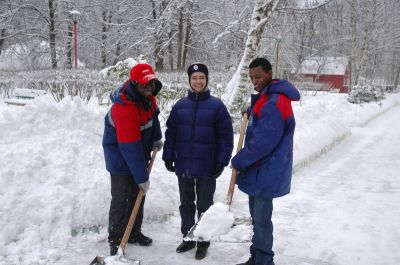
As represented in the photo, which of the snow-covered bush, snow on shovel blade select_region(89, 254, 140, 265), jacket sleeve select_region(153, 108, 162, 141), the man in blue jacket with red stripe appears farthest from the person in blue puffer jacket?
the snow-covered bush

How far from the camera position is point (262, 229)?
347 centimetres

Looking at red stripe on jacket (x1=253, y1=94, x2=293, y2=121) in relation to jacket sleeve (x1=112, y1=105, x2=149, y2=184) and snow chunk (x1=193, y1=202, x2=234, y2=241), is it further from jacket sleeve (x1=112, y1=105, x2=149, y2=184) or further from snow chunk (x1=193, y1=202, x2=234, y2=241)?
jacket sleeve (x1=112, y1=105, x2=149, y2=184)

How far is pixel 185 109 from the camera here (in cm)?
389

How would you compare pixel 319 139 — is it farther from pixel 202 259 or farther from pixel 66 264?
pixel 66 264

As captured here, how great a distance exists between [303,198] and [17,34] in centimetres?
2267

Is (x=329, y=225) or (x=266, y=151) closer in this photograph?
(x=266, y=151)

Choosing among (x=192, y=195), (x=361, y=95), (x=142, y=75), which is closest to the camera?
(x=142, y=75)

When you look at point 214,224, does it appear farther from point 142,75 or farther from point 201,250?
point 142,75

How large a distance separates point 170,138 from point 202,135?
14.7 inches

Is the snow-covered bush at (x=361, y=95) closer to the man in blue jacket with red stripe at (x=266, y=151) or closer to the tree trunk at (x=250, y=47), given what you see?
the tree trunk at (x=250, y=47)

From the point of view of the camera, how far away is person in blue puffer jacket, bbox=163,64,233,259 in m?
3.83

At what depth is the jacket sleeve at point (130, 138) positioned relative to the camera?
3439 millimetres

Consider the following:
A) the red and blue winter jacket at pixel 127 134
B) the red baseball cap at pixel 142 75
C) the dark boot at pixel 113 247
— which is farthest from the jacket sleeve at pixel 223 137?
the dark boot at pixel 113 247

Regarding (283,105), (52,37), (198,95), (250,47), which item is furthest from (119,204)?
(52,37)
